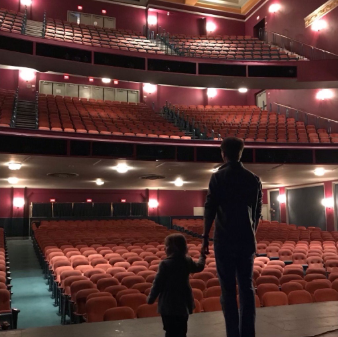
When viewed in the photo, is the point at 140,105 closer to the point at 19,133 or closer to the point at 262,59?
the point at 262,59

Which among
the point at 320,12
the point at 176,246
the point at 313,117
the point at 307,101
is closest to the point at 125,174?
the point at 313,117

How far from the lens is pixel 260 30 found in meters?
19.8

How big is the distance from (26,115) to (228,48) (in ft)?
33.7

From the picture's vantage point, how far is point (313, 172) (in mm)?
13031

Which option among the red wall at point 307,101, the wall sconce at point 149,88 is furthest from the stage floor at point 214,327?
the wall sconce at point 149,88

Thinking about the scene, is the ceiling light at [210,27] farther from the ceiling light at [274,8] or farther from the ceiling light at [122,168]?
the ceiling light at [122,168]

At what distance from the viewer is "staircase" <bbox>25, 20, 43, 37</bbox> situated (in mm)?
15642

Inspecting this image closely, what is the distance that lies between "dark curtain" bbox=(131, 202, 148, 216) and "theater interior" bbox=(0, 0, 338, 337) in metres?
0.05

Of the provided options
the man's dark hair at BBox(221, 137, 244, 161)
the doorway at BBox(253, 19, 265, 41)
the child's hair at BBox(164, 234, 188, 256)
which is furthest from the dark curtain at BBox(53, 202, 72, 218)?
the man's dark hair at BBox(221, 137, 244, 161)

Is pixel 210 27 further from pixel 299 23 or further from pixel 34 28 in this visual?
pixel 34 28

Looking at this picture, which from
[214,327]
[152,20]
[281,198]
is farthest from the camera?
[152,20]

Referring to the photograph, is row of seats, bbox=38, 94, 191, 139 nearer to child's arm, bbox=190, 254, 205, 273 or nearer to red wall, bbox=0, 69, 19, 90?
red wall, bbox=0, 69, 19, 90

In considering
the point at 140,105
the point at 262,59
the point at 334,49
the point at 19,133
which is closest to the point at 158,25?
the point at 140,105

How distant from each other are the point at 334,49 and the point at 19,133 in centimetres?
1200
